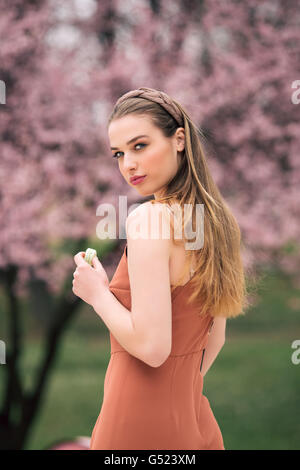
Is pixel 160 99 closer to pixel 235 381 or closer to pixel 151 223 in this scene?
pixel 151 223

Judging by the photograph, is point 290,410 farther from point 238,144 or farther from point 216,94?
point 216,94

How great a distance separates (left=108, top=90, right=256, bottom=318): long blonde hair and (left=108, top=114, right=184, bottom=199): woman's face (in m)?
0.02

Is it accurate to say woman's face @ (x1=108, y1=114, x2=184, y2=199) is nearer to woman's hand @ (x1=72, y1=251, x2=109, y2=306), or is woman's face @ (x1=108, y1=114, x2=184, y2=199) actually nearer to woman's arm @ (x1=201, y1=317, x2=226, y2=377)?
woman's hand @ (x1=72, y1=251, x2=109, y2=306)

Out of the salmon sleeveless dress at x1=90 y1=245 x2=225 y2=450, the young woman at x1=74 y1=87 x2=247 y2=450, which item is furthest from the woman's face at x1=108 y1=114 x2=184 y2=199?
the salmon sleeveless dress at x1=90 y1=245 x2=225 y2=450

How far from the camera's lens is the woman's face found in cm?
140

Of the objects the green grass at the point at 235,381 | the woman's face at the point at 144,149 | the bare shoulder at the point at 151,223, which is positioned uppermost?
the woman's face at the point at 144,149

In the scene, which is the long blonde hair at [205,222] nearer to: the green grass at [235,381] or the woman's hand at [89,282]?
the woman's hand at [89,282]

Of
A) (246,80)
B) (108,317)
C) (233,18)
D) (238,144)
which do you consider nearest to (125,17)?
(233,18)

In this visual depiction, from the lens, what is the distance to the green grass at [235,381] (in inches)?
256

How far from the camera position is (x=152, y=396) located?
1340 millimetres

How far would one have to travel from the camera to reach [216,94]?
4508 millimetres

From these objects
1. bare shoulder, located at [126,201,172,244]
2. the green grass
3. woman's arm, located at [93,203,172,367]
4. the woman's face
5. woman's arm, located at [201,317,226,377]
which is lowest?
the green grass

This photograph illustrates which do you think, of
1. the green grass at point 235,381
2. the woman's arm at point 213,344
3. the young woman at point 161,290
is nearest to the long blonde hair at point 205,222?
the young woman at point 161,290

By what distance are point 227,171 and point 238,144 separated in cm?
27
